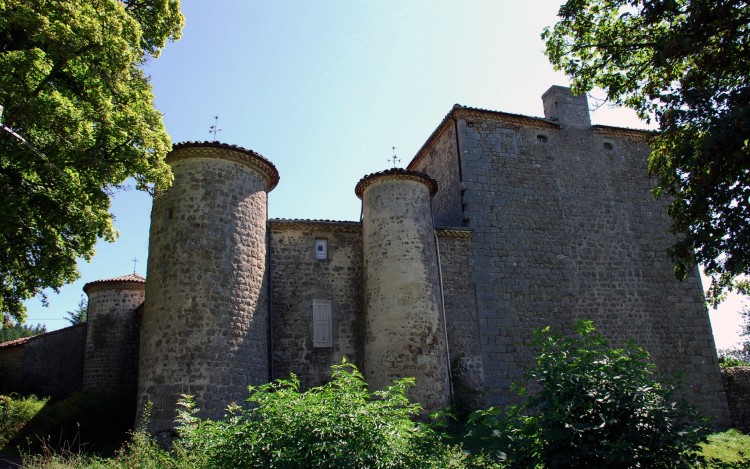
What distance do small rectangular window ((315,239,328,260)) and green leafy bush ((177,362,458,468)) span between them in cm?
874

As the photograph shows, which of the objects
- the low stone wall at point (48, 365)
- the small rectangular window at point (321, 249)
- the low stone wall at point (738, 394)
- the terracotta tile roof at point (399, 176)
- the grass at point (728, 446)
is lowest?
the grass at point (728, 446)

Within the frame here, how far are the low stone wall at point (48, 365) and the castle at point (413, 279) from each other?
7 cm

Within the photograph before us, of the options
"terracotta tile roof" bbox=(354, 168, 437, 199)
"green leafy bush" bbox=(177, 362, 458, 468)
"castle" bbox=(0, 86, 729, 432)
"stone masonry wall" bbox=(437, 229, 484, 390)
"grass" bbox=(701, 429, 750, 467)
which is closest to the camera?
"green leafy bush" bbox=(177, 362, 458, 468)

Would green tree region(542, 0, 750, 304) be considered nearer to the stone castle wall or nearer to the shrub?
the stone castle wall

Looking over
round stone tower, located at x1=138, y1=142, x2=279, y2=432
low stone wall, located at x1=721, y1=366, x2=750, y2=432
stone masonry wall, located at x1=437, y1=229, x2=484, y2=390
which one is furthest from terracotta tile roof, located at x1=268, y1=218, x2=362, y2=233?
low stone wall, located at x1=721, y1=366, x2=750, y2=432

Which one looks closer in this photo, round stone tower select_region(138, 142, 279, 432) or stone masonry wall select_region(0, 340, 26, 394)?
round stone tower select_region(138, 142, 279, 432)

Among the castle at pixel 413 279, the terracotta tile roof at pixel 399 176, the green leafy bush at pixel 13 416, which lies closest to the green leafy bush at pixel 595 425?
the castle at pixel 413 279

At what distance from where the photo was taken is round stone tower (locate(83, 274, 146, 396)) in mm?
18656

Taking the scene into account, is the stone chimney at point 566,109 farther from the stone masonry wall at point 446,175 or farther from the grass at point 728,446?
the grass at point 728,446

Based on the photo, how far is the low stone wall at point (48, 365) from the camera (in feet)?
65.9

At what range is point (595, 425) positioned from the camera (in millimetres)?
7066

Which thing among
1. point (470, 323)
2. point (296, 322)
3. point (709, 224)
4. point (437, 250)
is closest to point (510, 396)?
point (470, 323)

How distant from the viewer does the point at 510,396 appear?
16.4 m

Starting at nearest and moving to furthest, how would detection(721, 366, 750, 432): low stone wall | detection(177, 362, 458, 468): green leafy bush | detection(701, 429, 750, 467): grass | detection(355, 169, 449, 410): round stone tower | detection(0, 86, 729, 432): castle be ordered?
detection(177, 362, 458, 468): green leafy bush
detection(0, 86, 729, 432): castle
detection(701, 429, 750, 467): grass
detection(355, 169, 449, 410): round stone tower
detection(721, 366, 750, 432): low stone wall
